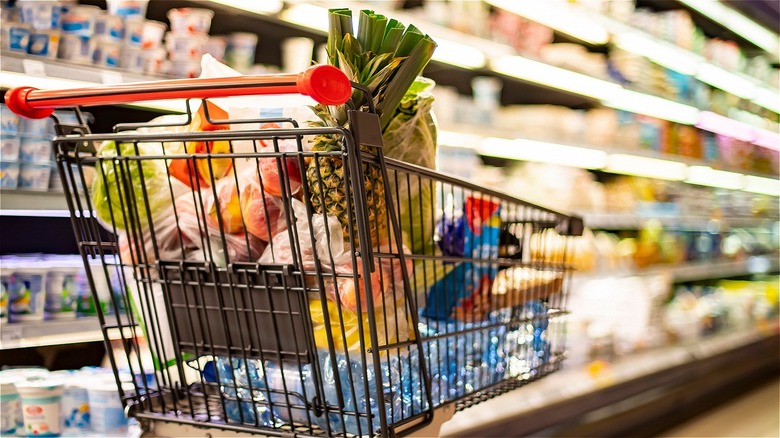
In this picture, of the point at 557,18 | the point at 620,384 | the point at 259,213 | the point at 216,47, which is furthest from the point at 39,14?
the point at 620,384

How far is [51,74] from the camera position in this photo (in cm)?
164

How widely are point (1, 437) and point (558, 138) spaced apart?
279cm

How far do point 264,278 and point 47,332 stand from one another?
1051mm

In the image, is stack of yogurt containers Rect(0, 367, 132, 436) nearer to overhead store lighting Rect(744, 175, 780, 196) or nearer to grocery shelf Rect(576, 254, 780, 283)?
grocery shelf Rect(576, 254, 780, 283)

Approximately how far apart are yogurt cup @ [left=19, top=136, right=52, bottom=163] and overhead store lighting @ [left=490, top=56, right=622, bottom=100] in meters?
2.00

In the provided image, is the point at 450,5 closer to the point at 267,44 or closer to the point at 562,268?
the point at 267,44

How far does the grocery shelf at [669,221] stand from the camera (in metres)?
3.74

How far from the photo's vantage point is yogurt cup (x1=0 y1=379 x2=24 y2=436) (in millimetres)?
1688

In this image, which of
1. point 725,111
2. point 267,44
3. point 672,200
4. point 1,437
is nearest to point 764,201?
point 725,111

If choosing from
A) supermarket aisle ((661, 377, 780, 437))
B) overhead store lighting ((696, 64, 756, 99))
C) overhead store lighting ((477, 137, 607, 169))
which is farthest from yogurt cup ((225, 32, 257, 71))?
overhead store lighting ((696, 64, 756, 99))

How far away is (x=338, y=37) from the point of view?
35.3 inches

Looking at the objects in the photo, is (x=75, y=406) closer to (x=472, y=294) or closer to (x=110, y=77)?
(x=110, y=77)

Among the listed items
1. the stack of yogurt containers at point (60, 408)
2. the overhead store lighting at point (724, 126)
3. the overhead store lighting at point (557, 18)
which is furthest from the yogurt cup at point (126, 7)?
the overhead store lighting at point (724, 126)

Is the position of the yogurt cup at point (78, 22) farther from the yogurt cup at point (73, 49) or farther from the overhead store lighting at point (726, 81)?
the overhead store lighting at point (726, 81)
